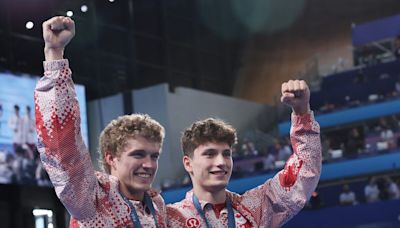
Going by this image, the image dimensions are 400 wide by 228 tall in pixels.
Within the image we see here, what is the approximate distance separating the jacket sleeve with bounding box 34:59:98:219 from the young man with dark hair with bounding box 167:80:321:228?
0.48m

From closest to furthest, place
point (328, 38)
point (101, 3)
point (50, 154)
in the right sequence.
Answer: point (50, 154), point (101, 3), point (328, 38)

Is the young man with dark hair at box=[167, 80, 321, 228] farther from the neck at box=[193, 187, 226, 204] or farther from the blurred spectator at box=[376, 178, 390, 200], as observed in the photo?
the blurred spectator at box=[376, 178, 390, 200]

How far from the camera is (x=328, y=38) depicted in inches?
609

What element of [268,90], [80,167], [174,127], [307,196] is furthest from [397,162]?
[80,167]

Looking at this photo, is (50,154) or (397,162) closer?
(50,154)

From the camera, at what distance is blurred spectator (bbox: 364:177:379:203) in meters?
10.4

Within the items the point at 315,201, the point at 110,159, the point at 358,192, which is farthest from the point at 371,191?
the point at 110,159

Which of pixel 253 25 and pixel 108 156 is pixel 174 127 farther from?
pixel 108 156

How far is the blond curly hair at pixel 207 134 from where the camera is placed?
284 cm

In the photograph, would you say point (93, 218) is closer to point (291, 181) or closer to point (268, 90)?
point (291, 181)

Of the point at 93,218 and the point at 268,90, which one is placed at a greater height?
the point at 268,90

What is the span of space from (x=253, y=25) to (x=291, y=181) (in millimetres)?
13193

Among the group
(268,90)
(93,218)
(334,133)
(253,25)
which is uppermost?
(253,25)

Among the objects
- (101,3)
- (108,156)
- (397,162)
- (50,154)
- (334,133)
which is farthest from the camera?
(101,3)
